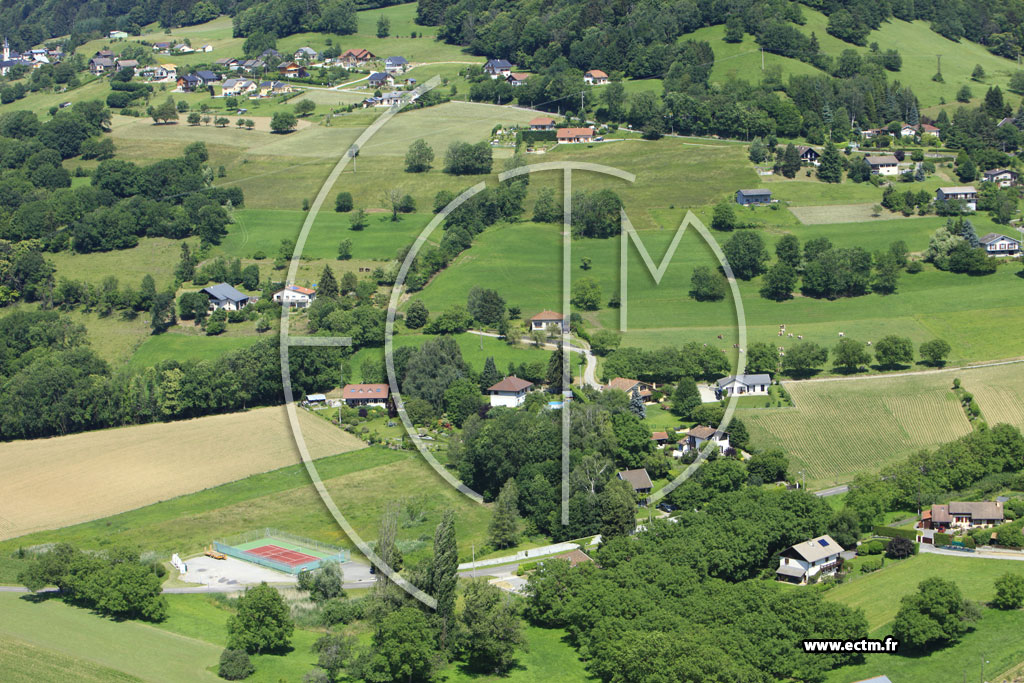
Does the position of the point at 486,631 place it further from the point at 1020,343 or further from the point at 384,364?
the point at 1020,343

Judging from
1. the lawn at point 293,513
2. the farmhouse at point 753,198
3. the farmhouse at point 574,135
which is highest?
the farmhouse at point 574,135

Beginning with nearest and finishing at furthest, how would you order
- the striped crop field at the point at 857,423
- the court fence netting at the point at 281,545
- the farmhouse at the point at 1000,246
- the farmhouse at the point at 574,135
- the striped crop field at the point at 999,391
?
the court fence netting at the point at 281,545 < the striped crop field at the point at 857,423 < the striped crop field at the point at 999,391 < the farmhouse at the point at 1000,246 < the farmhouse at the point at 574,135

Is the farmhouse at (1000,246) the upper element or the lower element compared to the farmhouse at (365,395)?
upper

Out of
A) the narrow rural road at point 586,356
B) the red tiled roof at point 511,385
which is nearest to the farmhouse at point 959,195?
the narrow rural road at point 586,356

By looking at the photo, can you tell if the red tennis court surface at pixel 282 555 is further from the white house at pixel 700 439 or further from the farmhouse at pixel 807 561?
the white house at pixel 700 439

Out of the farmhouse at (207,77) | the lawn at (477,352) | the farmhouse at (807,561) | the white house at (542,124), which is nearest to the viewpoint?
the farmhouse at (807,561)

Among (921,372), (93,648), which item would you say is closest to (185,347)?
(93,648)

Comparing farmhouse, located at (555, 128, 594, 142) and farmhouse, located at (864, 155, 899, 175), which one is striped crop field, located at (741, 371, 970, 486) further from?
farmhouse, located at (555, 128, 594, 142)

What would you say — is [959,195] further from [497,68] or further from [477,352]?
[497,68]
